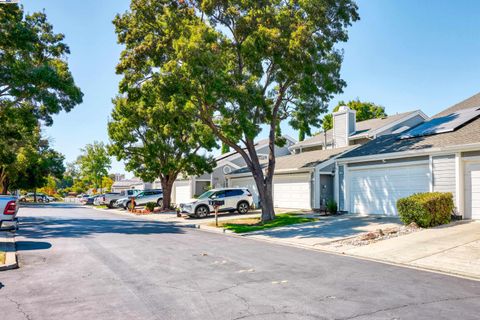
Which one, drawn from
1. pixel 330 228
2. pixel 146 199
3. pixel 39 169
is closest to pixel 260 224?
pixel 330 228

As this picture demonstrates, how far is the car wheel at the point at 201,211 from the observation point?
24.5 meters

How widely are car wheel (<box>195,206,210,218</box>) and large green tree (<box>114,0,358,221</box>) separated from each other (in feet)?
18.8

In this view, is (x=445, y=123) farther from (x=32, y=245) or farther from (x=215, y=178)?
(x=215, y=178)

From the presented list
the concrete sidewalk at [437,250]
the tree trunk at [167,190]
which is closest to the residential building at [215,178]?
the tree trunk at [167,190]

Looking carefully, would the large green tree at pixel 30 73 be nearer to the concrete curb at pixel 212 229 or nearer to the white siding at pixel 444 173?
the concrete curb at pixel 212 229

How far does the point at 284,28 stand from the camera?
18.0 meters

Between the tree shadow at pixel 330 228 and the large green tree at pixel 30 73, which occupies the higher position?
the large green tree at pixel 30 73

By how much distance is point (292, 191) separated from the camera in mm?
26516

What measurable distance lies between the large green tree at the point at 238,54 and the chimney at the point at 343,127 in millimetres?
9029

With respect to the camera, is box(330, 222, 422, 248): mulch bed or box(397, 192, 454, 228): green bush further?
box(397, 192, 454, 228): green bush

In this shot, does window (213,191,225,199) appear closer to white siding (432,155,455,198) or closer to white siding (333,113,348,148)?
white siding (333,113,348,148)

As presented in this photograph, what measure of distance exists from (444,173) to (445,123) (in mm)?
4252

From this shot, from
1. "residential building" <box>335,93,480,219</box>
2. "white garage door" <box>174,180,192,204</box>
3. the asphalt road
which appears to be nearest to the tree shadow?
"residential building" <box>335,93,480,219</box>

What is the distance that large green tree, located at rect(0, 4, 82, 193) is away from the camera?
19375 mm
